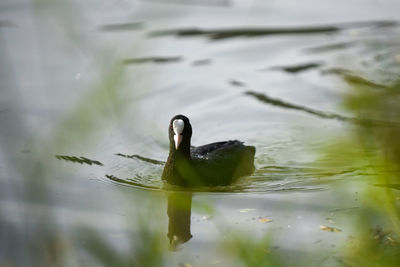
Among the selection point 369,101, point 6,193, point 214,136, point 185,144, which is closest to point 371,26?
point 214,136

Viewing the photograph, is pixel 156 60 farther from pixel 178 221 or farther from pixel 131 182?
pixel 178 221

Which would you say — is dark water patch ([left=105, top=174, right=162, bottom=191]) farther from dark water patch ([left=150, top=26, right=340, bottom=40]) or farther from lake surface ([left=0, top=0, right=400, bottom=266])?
dark water patch ([left=150, top=26, right=340, bottom=40])

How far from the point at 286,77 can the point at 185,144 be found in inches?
156

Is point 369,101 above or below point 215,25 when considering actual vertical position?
above

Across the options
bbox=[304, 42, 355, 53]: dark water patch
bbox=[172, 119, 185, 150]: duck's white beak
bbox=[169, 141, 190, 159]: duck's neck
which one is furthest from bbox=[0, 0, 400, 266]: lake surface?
bbox=[172, 119, 185, 150]: duck's white beak

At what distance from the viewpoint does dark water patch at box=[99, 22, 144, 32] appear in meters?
13.1

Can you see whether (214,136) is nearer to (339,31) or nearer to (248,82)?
(248,82)

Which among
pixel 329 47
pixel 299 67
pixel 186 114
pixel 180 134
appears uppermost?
pixel 180 134

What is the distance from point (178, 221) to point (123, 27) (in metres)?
6.98

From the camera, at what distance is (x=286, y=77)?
37.6 ft

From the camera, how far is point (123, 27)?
1327 centimetres

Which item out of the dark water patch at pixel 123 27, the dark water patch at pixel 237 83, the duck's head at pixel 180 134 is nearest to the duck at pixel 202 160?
the duck's head at pixel 180 134

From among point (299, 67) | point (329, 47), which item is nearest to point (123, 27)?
point (299, 67)

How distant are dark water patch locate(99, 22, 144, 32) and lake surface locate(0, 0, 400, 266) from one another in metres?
0.03
